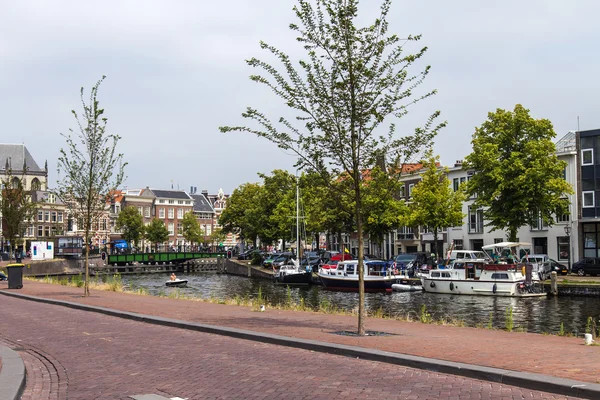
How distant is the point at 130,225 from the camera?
121m

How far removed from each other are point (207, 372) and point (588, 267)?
153ft

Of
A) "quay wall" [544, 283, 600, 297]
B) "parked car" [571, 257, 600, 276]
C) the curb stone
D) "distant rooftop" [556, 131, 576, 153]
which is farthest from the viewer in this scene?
"distant rooftop" [556, 131, 576, 153]

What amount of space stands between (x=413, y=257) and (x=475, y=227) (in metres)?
13.6

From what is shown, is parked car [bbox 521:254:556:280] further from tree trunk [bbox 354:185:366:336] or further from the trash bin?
tree trunk [bbox 354:185:366:336]

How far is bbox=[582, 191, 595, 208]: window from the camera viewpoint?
57.6 meters

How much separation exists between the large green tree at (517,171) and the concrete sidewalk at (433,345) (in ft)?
107

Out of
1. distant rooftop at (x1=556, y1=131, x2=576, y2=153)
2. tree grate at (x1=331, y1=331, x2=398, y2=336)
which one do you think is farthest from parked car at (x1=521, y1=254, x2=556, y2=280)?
tree grate at (x1=331, y1=331, x2=398, y2=336)

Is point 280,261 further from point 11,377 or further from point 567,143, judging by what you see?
point 11,377

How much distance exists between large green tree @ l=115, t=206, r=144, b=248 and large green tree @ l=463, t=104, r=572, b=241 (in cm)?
8137

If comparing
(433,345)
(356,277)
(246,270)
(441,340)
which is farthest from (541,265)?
(246,270)

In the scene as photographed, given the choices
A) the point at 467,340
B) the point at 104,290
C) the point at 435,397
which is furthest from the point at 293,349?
the point at 104,290

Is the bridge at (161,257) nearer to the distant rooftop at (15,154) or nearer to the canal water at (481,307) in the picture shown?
the distant rooftop at (15,154)

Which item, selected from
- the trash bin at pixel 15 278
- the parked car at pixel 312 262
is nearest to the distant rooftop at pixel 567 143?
the parked car at pixel 312 262

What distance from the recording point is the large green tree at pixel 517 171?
4981cm
